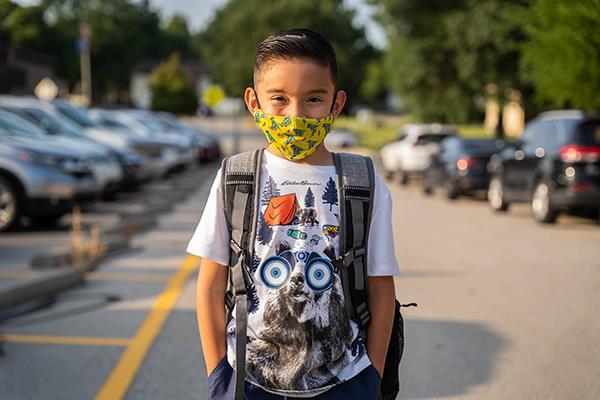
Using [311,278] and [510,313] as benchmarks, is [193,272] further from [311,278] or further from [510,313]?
[311,278]

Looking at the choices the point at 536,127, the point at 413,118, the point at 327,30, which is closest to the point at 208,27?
the point at 327,30

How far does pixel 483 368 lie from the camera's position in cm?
579

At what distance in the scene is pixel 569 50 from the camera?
1564 cm

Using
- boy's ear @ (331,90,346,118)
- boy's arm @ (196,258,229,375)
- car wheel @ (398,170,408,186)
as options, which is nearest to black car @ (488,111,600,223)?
car wheel @ (398,170,408,186)

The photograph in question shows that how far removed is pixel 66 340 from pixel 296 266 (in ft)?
14.4

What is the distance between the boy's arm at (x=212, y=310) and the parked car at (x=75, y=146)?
36.1 ft

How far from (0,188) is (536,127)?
8.67 m

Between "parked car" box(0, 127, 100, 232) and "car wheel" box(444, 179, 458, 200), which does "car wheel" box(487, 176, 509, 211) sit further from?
"parked car" box(0, 127, 100, 232)

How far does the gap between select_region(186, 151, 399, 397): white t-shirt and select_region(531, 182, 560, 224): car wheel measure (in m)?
11.9

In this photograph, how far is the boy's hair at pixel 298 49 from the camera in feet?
8.01

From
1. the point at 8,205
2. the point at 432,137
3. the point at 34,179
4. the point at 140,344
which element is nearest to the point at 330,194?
the point at 140,344

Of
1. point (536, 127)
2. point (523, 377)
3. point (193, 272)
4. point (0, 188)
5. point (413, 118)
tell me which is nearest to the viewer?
point (523, 377)

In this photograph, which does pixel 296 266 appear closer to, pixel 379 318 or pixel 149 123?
pixel 379 318

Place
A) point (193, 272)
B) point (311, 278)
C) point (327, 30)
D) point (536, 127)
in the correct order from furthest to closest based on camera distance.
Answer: point (327, 30) < point (536, 127) < point (193, 272) < point (311, 278)
